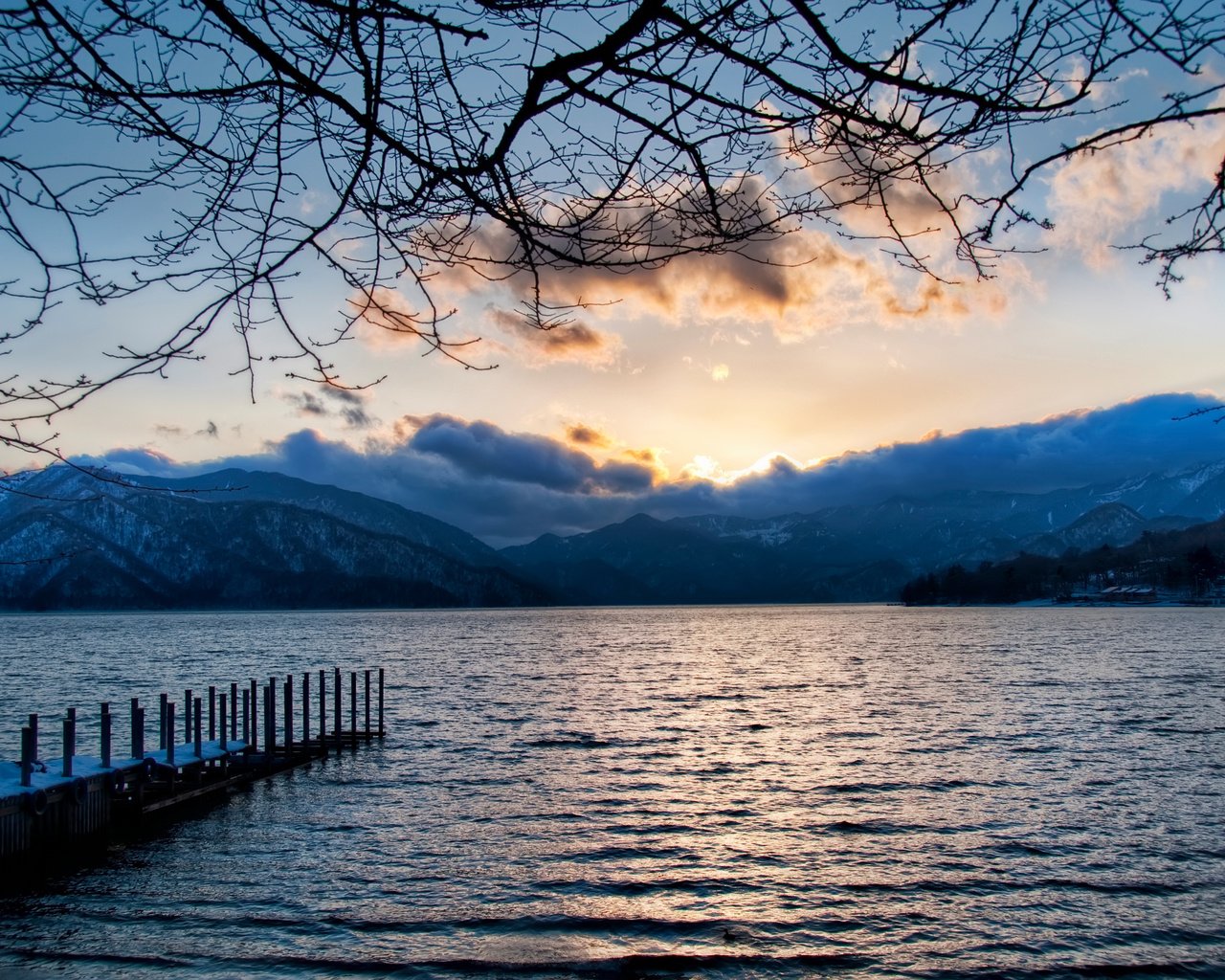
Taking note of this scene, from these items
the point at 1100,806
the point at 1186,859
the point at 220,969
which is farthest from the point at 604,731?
the point at 220,969

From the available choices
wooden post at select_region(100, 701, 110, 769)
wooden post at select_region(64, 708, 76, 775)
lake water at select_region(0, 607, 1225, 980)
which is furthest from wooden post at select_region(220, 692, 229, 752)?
wooden post at select_region(64, 708, 76, 775)

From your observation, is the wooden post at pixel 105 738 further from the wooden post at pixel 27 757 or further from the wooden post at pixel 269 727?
the wooden post at pixel 269 727

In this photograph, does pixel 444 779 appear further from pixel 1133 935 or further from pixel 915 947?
pixel 1133 935

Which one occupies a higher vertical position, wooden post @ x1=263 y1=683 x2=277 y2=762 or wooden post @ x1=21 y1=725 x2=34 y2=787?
wooden post @ x1=21 y1=725 x2=34 y2=787

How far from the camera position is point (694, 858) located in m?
21.7

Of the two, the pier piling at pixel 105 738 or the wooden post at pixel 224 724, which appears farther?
the wooden post at pixel 224 724

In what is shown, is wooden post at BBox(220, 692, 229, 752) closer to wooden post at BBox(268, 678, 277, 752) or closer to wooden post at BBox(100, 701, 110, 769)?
wooden post at BBox(268, 678, 277, 752)

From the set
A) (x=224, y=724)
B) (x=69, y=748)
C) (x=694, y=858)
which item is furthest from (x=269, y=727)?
(x=694, y=858)

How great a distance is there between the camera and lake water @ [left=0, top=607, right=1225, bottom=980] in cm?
1584

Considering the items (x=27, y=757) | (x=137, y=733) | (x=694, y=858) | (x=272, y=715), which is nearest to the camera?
(x=27, y=757)

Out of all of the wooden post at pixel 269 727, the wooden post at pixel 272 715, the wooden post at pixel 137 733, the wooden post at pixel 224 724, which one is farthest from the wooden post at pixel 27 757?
the wooden post at pixel 272 715

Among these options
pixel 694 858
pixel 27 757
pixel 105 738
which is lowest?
pixel 694 858

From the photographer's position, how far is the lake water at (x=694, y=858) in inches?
623

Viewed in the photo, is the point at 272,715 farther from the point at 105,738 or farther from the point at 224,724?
the point at 105,738
